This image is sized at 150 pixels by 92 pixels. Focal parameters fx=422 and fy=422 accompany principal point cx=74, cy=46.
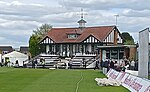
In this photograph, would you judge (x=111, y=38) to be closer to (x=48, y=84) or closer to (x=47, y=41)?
(x=47, y=41)

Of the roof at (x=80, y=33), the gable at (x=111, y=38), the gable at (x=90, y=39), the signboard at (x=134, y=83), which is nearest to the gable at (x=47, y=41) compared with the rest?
the roof at (x=80, y=33)

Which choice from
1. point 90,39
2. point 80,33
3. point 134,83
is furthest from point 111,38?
point 134,83

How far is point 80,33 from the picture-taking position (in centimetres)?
8994

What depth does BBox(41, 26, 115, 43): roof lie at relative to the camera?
84312 mm

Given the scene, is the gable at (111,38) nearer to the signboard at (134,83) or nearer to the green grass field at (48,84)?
the green grass field at (48,84)

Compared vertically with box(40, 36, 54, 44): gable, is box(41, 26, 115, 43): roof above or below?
above

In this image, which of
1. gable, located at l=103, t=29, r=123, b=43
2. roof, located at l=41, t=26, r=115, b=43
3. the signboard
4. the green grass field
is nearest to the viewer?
the signboard

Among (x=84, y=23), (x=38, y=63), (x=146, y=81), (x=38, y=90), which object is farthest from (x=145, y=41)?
(x=84, y=23)

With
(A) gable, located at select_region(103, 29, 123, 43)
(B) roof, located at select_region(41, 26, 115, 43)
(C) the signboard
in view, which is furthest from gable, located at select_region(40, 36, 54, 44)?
(C) the signboard

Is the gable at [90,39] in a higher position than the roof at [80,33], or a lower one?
lower

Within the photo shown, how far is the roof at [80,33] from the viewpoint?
8431 centimetres

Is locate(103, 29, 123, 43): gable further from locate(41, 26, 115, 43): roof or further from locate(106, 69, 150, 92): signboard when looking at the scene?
locate(106, 69, 150, 92): signboard

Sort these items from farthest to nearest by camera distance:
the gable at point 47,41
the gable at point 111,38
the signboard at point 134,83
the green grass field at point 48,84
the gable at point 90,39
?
the gable at point 47,41 → the gable at point 111,38 → the gable at point 90,39 → the green grass field at point 48,84 → the signboard at point 134,83

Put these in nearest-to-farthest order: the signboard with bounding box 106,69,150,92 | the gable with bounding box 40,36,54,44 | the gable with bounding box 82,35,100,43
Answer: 1. the signboard with bounding box 106,69,150,92
2. the gable with bounding box 82,35,100,43
3. the gable with bounding box 40,36,54,44
